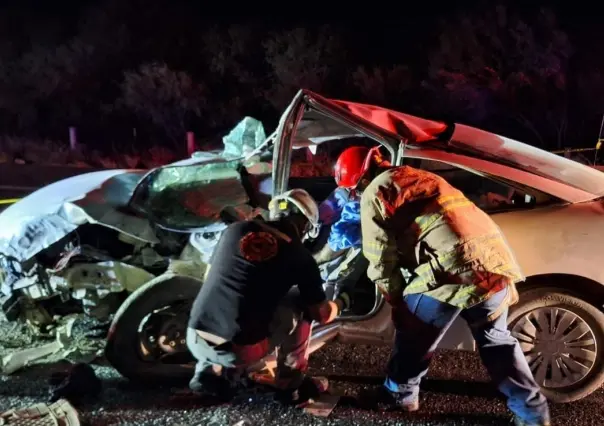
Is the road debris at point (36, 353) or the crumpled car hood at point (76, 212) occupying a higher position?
the crumpled car hood at point (76, 212)

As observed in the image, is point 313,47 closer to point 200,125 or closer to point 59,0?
point 200,125

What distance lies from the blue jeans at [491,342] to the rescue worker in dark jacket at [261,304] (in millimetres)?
517

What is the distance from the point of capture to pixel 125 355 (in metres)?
4.53

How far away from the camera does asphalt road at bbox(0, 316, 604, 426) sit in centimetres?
415

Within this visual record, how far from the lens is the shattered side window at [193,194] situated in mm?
5160

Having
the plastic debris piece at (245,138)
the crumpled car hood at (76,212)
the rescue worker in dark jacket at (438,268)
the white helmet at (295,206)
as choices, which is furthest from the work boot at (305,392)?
the plastic debris piece at (245,138)

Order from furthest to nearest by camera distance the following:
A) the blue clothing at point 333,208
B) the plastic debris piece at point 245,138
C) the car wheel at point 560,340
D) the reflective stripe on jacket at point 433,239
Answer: the plastic debris piece at point 245,138 → the blue clothing at point 333,208 → the car wheel at point 560,340 → the reflective stripe on jacket at point 433,239

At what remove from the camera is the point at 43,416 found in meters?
4.05

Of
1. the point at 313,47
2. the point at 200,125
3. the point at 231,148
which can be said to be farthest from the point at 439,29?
the point at 231,148

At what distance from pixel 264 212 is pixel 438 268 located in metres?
1.62

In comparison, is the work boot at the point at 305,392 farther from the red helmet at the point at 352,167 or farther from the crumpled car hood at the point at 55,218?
the crumpled car hood at the point at 55,218

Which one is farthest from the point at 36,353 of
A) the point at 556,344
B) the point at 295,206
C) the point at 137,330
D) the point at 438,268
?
the point at 556,344

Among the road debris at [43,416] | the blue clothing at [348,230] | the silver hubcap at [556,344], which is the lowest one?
the road debris at [43,416]

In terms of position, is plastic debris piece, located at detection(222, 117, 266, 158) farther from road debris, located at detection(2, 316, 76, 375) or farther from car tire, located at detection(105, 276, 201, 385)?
road debris, located at detection(2, 316, 76, 375)
